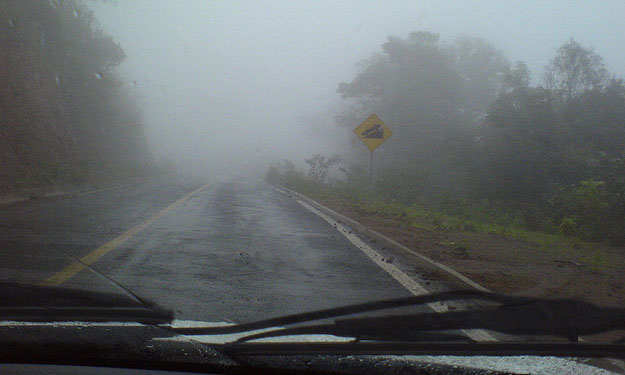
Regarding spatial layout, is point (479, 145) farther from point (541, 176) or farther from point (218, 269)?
point (218, 269)

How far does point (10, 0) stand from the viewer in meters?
27.8

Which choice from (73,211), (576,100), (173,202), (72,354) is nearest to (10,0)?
(173,202)

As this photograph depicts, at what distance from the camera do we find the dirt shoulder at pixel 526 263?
6.26 meters

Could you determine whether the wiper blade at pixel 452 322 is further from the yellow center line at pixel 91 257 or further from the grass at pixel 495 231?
the grass at pixel 495 231

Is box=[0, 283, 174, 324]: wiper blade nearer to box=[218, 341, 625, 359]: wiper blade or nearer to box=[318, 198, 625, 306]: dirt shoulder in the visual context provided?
box=[218, 341, 625, 359]: wiper blade

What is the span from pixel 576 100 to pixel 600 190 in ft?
43.3

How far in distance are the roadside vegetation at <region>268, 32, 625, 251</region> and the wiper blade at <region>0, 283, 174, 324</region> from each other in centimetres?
745

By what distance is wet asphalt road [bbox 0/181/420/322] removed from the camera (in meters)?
5.34

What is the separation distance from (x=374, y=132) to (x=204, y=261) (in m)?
14.4

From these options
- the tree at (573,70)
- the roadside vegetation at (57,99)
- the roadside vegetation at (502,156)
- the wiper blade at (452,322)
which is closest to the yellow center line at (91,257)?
the wiper blade at (452,322)

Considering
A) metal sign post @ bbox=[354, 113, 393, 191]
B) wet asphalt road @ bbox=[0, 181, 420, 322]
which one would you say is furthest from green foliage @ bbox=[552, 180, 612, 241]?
metal sign post @ bbox=[354, 113, 393, 191]

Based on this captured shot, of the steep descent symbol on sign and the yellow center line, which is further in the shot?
the steep descent symbol on sign

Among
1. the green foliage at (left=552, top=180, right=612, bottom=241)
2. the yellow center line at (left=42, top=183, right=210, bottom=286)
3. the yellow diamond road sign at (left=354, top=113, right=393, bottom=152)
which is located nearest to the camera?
the yellow center line at (left=42, top=183, right=210, bottom=286)

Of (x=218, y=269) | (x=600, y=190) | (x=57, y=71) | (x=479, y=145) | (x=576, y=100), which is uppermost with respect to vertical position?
(x=57, y=71)
